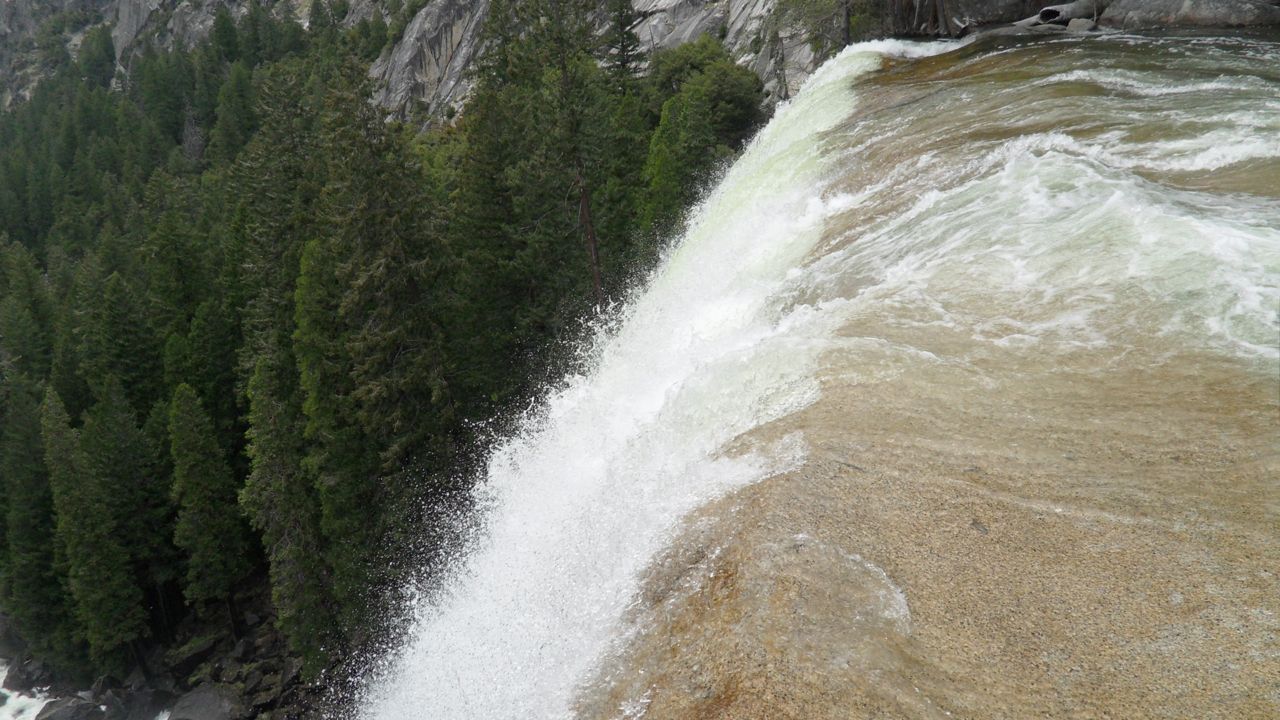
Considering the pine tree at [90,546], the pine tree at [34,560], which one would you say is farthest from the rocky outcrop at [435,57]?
the pine tree at [90,546]

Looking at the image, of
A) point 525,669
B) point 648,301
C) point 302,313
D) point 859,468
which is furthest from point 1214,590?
point 302,313

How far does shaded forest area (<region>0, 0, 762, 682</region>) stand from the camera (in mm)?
24062

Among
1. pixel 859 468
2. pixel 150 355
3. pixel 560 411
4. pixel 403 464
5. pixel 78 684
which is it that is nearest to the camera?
pixel 859 468

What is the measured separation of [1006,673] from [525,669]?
188 inches

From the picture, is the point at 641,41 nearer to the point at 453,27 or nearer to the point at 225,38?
the point at 453,27

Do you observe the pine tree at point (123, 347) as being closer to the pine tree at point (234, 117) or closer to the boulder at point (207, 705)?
the boulder at point (207, 705)

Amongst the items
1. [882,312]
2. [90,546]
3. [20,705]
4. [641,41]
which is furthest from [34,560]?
[641,41]

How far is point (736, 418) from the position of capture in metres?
10.3

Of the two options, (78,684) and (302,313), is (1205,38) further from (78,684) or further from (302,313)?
(78,684)

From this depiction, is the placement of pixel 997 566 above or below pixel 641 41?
below

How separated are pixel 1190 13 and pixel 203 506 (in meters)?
36.5

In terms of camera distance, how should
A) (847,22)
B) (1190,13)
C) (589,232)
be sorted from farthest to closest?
(847,22)
(589,232)
(1190,13)

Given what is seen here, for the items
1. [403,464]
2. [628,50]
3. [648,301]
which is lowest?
[403,464]

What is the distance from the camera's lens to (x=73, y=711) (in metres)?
31.2
